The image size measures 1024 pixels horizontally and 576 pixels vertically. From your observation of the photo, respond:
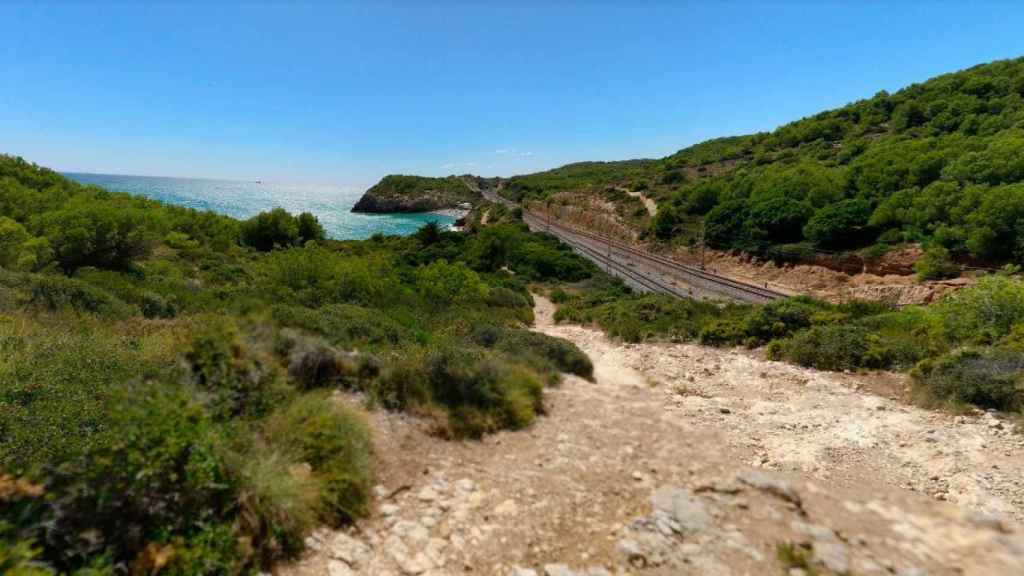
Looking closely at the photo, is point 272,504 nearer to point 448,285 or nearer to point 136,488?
point 136,488

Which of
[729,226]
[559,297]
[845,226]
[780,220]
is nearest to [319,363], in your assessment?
[559,297]

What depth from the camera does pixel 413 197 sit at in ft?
418

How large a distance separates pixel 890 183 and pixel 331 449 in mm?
39821

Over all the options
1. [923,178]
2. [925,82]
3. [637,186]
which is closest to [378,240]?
[637,186]

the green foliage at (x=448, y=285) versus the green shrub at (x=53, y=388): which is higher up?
the green shrub at (x=53, y=388)

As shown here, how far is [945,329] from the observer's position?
11219mm

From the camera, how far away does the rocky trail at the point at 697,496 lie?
3.95 metres

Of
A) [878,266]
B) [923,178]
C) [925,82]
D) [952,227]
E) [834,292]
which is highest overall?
[925,82]

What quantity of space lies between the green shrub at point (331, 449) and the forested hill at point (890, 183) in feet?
97.8

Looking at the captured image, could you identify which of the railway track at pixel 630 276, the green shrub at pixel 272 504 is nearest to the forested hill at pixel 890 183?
the railway track at pixel 630 276

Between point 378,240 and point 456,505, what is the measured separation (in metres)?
54.9

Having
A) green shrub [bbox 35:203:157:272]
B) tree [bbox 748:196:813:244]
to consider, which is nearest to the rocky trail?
green shrub [bbox 35:203:157:272]

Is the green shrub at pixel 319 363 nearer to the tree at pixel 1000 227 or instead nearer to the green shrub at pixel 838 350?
the green shrub at pixel 838 350

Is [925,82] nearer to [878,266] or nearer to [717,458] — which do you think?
[878,266]
